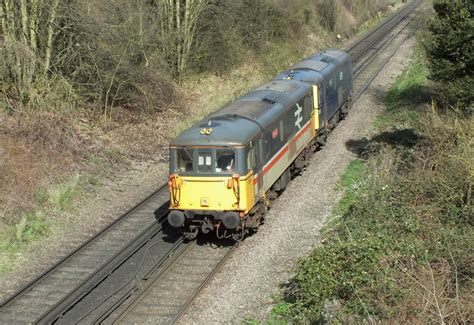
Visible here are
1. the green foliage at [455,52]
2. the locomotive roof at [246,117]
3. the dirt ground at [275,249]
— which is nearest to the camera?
the dirt ground at [275,249]

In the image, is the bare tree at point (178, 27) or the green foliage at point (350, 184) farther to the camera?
the bare tree at point (178, 27)

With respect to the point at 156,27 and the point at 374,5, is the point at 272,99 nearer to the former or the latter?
the point at 156,27

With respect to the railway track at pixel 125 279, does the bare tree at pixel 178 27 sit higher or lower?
higher

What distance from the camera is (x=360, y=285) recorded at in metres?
11.0

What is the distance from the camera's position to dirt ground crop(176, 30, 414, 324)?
11914 millimetres

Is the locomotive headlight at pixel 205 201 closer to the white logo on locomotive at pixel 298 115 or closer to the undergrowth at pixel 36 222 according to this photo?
the undergrowth at pixel 36 222

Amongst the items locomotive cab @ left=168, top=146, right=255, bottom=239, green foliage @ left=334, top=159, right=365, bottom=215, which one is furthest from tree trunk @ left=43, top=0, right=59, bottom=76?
green foliage @ left=334, top=159, right=365, bottom=215

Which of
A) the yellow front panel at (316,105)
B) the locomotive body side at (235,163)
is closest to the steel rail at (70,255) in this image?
the locomotive body side at (235,163)

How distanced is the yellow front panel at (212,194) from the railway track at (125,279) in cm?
124

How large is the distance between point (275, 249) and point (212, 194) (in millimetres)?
2112

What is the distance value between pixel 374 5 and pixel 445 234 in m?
61.3

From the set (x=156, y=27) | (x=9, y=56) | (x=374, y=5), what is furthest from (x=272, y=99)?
(x=374, y=5)

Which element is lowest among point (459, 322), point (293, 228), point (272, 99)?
point (293, 228)

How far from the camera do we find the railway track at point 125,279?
11.8 m
